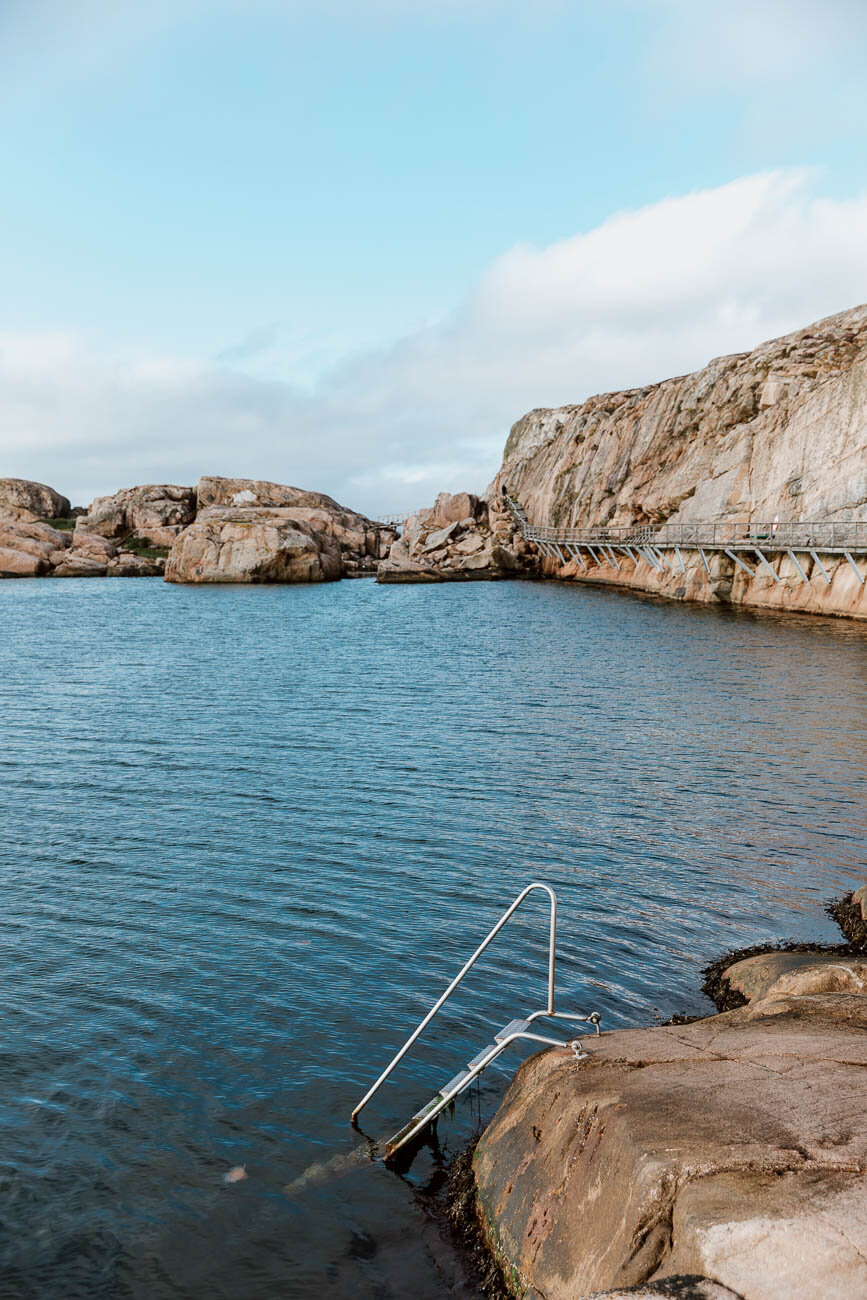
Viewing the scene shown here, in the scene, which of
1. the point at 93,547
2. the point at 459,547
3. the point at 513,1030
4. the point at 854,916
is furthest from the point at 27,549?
the point at 513,1030

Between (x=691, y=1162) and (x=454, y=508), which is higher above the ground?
(x=454, y=508)

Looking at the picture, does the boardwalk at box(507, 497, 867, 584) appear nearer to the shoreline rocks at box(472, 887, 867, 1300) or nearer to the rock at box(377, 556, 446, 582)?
the rock at box(377, 556, 446, 582)

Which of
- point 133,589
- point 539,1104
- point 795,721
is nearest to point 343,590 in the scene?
point 133,589

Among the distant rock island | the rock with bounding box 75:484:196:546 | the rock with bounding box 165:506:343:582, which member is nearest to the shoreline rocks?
the distant rock island

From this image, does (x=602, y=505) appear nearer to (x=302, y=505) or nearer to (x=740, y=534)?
(x=740, y=534)

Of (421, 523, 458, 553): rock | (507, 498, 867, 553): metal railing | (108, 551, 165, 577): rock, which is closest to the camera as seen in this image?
(507, 498, 867, 553): metal railing

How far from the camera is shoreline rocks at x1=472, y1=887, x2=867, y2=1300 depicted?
4.76 m

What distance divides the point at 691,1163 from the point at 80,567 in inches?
4780

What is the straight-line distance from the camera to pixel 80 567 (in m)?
117

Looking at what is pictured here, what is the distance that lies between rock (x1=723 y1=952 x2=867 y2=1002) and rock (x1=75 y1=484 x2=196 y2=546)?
121 meters

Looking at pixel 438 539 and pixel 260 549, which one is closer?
pixel 260 549

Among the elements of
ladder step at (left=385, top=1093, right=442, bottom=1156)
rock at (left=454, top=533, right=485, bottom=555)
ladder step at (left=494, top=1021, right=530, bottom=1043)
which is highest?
rock at (left=454, top=533, right=485, bottom=555)

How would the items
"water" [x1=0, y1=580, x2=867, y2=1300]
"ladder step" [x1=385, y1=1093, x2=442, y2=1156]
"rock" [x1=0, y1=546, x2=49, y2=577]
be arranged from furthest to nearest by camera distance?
1. "rock" [x1=0, y1=546, x2=49, y2=577]
2. "ladder step" [x1=385, y1=1093, x2=442, y2=1156]
3. "water" [x1=0, y1=580, x2=867, y2=1300]

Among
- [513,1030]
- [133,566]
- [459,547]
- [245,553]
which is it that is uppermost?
[459,547]
